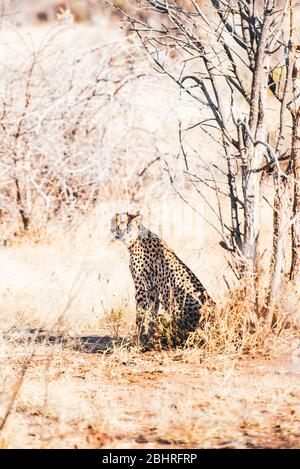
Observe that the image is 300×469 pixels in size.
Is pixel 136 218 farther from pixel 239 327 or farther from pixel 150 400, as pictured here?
pixel 150 400

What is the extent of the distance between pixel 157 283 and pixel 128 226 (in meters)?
0.51

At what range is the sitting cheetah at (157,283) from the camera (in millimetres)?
5973

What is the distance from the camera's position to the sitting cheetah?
5973 millimetres

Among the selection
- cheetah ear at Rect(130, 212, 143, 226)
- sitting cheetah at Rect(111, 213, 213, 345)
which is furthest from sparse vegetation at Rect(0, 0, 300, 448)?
cheetah ear at Rect(130, 212, 143, 226)

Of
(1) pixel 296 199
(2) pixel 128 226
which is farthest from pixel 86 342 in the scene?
(1) pixel 296 199

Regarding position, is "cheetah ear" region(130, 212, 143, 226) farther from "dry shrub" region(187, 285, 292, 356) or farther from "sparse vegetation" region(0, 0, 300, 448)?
"dry shrub" region(187, 285, 292, 356)

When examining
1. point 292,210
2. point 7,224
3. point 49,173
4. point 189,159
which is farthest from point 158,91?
point 292,210

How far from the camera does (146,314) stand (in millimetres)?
5988

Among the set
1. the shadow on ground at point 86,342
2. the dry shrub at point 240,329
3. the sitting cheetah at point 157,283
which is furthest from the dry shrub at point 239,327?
the shadow on ground at point 86,342

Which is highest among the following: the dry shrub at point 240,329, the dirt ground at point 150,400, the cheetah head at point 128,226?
the cheetah head at point 128,226

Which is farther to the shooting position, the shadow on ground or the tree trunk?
the shadow on ground

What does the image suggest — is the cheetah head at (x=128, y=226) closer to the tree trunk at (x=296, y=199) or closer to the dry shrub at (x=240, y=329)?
the dry shrub at (x=240, y=329)

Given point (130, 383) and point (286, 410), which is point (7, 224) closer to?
point (130, 383)

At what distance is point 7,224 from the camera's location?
10.6m
